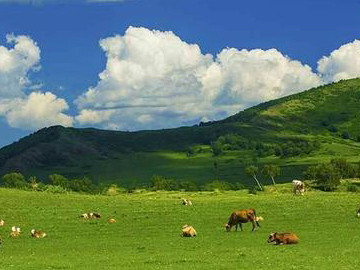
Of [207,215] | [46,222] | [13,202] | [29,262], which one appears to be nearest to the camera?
[29,262]

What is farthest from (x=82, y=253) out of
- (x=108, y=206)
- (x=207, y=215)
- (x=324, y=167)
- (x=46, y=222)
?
(x=324, y=167)

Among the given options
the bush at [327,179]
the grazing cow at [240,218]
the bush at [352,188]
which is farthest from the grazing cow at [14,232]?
the bush at [327,179]

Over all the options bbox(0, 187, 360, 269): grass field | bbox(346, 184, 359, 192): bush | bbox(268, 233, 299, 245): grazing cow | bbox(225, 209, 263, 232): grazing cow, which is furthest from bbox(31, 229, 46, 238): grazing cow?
bbox(346, 184, 359, 192): bush

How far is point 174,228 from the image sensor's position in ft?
165

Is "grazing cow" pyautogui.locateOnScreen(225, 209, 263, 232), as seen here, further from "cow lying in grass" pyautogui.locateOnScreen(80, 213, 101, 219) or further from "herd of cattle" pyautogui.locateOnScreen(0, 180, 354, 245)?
"cow lying in grass" pyautogui.locateOnScreen(80, 213, 101, 219)

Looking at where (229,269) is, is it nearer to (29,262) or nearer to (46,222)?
(29,262)

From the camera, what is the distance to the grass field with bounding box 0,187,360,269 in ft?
101

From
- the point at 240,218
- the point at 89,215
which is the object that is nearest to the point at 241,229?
the point at 240,218

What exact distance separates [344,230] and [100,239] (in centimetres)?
1772

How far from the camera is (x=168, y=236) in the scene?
45594 millimetres

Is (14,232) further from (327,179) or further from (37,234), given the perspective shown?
(327,179)

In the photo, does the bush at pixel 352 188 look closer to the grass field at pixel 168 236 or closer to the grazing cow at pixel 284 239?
the grass field at pixel 168 236

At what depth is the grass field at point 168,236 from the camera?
1213 inches

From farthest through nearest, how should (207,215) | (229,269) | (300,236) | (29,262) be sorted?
(207,215)
(300,236)
(29,262)
(229,269)
